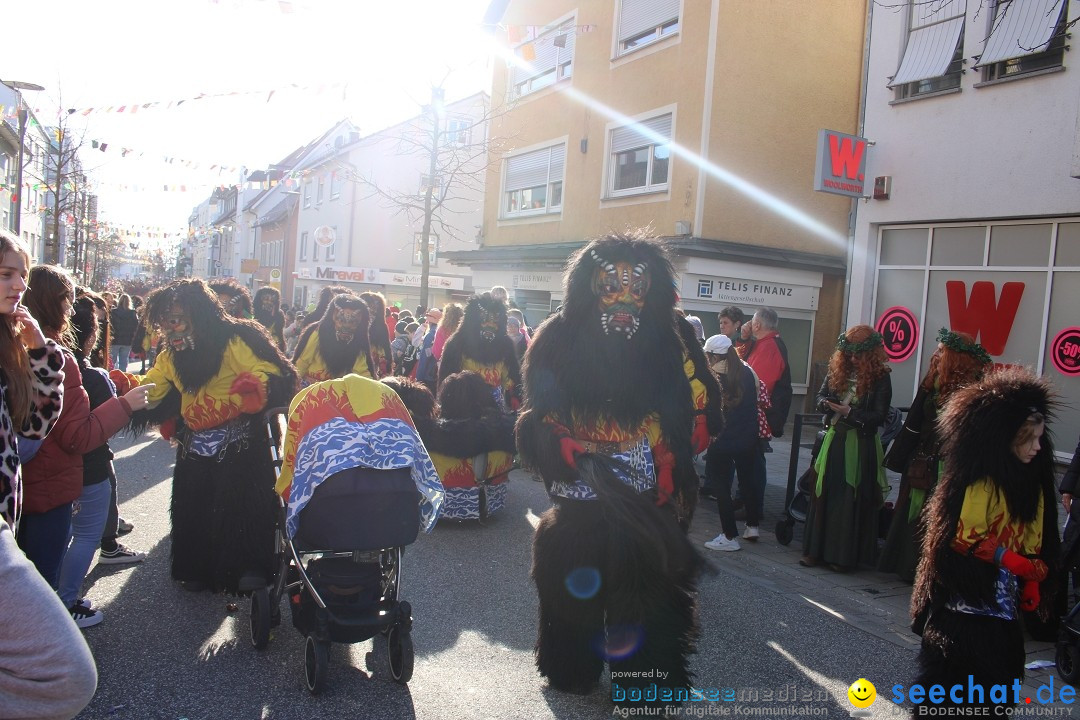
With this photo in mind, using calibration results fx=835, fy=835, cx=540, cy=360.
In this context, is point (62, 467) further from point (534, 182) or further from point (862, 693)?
point (534, 182)

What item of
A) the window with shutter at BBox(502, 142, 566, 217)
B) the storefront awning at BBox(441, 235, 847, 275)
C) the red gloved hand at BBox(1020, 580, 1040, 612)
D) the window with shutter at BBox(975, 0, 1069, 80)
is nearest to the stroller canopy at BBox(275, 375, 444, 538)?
the red gloved hand at BBox(1020, 580, 1040, 612)

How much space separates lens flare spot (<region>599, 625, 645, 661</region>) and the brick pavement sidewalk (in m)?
2.10

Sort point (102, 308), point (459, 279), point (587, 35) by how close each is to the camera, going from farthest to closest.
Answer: point (459, 279), point (587, 35), point (102, 308)

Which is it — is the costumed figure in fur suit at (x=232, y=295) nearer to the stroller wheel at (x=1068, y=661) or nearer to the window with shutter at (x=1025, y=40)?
the stroller wheel at (x=1068, y=661)

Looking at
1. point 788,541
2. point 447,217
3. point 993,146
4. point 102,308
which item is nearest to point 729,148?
point 993,146

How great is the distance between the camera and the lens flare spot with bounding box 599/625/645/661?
3455mm

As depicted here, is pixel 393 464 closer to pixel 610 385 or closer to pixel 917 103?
pixel 610 385

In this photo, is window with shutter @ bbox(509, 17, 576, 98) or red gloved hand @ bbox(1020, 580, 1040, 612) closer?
A: red gloved hand @ bbox(1020, 580, 1040, 612)

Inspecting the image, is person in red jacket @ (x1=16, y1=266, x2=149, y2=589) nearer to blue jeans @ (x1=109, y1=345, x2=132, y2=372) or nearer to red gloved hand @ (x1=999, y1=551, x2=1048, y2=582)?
red gloved hand @ (x1=999, y1=551, x2=1048, y2=582)

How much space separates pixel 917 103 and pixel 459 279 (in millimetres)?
16178

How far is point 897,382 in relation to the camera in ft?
42.1

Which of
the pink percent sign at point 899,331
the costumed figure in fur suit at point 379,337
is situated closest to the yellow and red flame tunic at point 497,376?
the costumed figure in fur suit at point 379,337

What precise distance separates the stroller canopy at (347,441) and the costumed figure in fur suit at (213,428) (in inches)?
25.1

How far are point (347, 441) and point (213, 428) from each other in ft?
4.34
